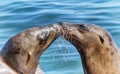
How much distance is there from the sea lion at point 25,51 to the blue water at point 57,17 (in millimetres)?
2012

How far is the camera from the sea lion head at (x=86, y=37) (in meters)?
8.76

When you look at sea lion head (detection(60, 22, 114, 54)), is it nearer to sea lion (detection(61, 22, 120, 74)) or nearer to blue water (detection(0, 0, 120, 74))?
sea lion (detection(61, 22, 120, 74))

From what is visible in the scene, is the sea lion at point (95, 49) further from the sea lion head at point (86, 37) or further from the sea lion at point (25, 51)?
the sea lion at point (25, 51)

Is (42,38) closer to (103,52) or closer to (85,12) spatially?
(103,52)

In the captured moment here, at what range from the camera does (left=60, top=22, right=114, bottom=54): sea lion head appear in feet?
28.7

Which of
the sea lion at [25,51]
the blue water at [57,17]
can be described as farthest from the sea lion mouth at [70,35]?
the blue water at [57,17]

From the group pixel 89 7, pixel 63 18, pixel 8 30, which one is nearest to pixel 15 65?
pixel 8 30

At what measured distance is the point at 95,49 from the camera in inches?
354

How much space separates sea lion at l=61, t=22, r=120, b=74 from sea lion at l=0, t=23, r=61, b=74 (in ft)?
1.86

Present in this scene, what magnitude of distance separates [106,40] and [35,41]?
1.16 metres

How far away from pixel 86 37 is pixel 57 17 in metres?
6.42

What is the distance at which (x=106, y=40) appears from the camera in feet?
29.6

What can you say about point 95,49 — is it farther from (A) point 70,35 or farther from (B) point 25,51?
(B) point 25,51

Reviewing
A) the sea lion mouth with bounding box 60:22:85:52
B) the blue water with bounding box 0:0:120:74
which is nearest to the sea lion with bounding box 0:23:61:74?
the sea lion mouth with bounding box 60:22:85:52
